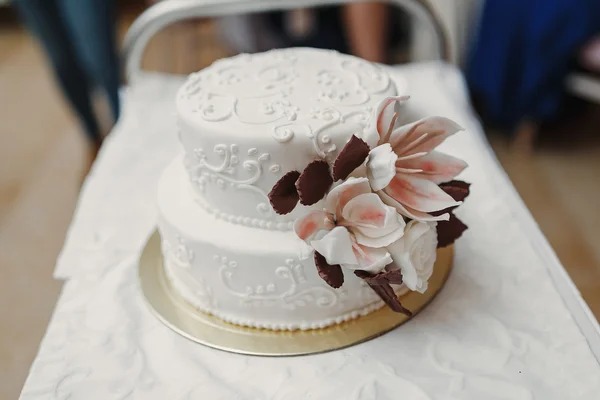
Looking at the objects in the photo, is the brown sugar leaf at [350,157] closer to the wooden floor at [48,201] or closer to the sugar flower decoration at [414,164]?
the sugar flower decoration at [414,164]

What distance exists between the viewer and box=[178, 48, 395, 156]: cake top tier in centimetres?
83

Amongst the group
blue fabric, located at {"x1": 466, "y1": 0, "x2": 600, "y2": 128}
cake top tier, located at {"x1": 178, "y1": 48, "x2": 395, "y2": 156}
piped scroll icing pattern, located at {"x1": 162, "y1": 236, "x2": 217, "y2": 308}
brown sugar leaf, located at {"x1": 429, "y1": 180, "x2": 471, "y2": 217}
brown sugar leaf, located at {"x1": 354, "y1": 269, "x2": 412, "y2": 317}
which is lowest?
blue fabric, located at {"x1": 466, "y1": 0, "x2": 600, "y2": 128}

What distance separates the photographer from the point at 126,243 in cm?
117

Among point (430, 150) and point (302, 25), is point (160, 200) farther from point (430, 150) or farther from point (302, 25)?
point (302, 25)

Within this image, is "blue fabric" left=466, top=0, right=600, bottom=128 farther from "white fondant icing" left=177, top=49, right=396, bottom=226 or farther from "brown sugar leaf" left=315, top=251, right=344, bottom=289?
"brown sugar leaf" left=315, top=251, right=344, bottom=289

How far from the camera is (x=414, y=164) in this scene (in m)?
0.81

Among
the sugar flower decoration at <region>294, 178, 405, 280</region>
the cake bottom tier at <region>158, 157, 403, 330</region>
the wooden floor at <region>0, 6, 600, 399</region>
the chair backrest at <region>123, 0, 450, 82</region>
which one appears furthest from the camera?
the wooden floor at <region>0, 6, 600, 399</region>

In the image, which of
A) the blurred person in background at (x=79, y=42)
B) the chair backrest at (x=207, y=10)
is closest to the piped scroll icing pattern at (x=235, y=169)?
the chair backrest at (x=207, y=10)

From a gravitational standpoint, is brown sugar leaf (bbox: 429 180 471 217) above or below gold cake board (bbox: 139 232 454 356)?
above

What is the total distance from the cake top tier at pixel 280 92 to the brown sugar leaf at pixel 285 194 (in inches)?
2.3

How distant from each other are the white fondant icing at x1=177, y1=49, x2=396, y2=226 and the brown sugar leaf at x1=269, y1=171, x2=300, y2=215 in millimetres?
47

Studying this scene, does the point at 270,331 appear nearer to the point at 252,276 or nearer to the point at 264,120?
the point at 252,276

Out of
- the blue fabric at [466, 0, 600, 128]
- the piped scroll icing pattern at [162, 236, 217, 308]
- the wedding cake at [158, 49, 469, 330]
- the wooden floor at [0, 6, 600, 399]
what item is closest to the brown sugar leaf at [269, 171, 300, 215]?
the wedding cake at [158, 49, 469, 330]

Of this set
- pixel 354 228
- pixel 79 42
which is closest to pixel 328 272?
pixel 354 228
